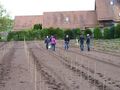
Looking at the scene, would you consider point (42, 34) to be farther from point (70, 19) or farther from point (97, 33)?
point (97, 33)

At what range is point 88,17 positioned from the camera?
101438mm

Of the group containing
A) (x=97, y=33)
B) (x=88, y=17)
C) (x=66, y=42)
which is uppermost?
(x=88, y=17)

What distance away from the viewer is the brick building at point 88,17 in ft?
323

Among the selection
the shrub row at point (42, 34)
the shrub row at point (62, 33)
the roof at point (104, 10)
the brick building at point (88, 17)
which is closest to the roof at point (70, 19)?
the brick building at point (88, 17)

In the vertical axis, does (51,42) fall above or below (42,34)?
above

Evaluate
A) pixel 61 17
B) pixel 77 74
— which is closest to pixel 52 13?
pixel 61 17

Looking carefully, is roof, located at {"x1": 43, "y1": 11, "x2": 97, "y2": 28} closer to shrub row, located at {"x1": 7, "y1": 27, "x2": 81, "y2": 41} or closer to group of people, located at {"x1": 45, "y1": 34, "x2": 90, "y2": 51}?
shrub row, located at {"x1": 7, "y1": 27, "x2": 81, "y2": 41}

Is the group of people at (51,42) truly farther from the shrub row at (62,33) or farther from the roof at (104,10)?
the roof at (104,10)

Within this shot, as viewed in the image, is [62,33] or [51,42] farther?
[62,33]

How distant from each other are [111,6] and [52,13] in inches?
563

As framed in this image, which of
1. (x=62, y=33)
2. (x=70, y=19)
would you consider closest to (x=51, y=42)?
(x=62, y=33)

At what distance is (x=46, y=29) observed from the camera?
305 feet

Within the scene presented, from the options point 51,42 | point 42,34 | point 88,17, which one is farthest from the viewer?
point 88,17

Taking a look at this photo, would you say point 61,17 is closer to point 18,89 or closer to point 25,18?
point 25,18
